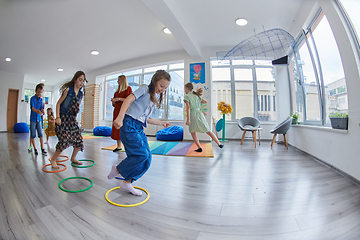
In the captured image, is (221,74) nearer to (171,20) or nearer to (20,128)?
(171,20)

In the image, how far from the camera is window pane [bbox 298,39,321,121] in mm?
3174

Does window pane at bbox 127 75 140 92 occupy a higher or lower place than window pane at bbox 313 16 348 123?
higher

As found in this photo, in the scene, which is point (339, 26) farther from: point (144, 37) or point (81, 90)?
point (144, 37)

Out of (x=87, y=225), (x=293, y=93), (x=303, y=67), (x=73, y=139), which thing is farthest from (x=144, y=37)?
(x=87, y=225)

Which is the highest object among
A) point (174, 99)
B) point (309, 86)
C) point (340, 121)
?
point (174, 99)

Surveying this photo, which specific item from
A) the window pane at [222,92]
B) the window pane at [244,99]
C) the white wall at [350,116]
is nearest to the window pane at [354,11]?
the white wall at [350,116]

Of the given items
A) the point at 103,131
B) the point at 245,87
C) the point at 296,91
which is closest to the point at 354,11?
the point at 296,91

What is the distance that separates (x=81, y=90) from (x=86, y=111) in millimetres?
6224

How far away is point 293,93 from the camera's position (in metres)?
4.32

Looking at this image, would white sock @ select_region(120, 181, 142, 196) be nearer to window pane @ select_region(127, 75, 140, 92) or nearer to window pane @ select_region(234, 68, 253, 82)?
window pane @ select_region(234, 68, 253, 82)

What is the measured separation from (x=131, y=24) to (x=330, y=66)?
3962 millimetres

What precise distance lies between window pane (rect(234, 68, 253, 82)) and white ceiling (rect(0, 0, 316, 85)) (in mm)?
1100

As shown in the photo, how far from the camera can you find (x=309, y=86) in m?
3.38

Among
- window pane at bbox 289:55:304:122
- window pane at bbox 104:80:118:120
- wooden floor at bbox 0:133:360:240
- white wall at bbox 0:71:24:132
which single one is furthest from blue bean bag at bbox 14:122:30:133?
window pane at bbox 289:55:304:122
